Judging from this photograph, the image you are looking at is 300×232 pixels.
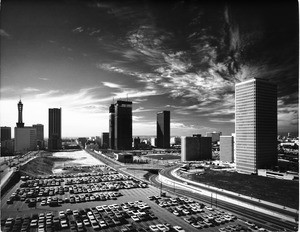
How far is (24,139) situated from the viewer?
68.9 meters

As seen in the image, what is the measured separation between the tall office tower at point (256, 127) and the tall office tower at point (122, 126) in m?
49.9

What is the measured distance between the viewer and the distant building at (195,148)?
54.0 meters

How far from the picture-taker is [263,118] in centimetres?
3562

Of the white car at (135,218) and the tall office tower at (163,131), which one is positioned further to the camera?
the tall office tower at (163,131)

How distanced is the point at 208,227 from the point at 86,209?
26.1 ft

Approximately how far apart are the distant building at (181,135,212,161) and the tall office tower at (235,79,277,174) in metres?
17.8

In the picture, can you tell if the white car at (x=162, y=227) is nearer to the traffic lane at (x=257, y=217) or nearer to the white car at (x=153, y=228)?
the white car at (x=153, y=228)

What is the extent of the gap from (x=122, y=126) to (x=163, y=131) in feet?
74.4

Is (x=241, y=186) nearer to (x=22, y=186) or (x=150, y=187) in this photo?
(x=150, y=187)

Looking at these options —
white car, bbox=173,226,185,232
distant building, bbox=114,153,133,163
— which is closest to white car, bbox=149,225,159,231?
white car, bbox=173,226,185,232

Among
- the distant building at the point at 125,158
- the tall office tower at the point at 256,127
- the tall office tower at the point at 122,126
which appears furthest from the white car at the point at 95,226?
the tall office tower at the point at 122,126

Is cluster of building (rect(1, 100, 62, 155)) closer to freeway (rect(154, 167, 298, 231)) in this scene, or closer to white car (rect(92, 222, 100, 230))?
white car (rect(92, 222, 100, 230))

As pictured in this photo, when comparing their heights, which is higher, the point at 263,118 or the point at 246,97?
the point at 246,97

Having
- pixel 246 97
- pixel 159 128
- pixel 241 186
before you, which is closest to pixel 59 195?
pixel 241 186
